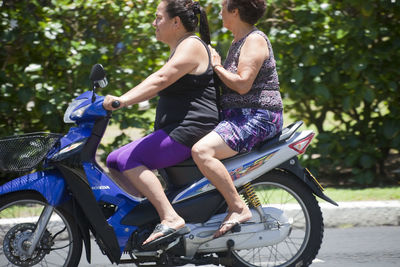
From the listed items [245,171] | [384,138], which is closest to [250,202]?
[245,171]

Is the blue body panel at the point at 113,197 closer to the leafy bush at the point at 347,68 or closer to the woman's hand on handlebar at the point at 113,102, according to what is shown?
the woman's hand on handlebar at the point at 113,102

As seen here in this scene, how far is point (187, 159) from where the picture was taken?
415 centimetres

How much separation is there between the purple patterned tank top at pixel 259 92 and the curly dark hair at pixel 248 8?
9 centimetres

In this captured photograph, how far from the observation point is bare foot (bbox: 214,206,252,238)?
4.11 meters

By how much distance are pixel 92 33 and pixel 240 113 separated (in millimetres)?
2837

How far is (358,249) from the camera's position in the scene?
16.7 ft

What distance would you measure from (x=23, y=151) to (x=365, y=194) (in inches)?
142

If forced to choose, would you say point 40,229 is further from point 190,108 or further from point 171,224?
point 190,108

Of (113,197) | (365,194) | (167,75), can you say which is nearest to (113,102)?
(167,75)

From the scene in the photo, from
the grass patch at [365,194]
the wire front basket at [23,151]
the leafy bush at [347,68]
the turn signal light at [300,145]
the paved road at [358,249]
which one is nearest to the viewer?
the wire front basket at [23,151]

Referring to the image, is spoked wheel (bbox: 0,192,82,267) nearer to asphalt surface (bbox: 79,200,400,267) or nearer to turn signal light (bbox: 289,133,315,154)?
asphalt surface (bbox: 79,200,400,267)

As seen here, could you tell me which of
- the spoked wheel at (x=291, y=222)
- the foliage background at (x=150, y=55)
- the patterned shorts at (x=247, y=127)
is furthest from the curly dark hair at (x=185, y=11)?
the foliage background at (x=150, y=55)

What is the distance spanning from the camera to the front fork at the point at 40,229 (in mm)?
3977

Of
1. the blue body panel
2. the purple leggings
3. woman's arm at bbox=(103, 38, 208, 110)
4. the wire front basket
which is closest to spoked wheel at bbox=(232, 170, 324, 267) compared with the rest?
the purple leggings
